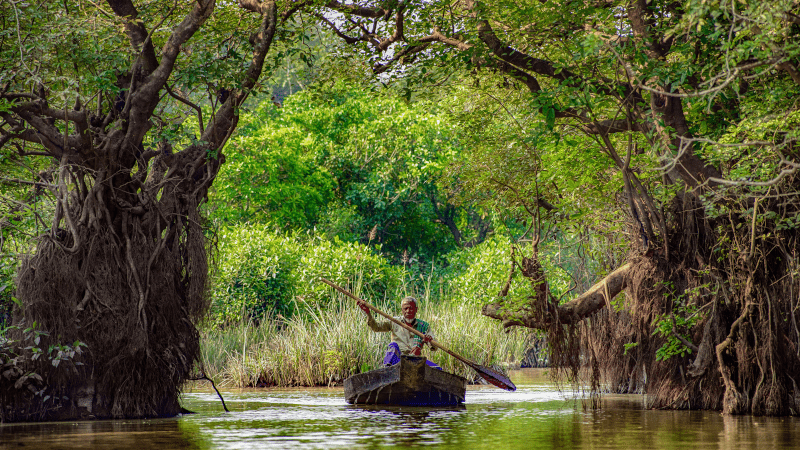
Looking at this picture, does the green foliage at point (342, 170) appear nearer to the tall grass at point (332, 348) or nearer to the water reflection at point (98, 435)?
the tall grass at point (332, 348)

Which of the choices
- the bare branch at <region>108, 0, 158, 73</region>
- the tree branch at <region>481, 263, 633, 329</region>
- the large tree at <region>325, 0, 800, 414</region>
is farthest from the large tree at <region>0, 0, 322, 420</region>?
the tree branch at <region>481, 263, 633, 329</region>

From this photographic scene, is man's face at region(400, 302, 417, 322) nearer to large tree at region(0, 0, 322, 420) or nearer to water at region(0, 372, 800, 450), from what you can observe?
water at region(0, 372, 800, 450)

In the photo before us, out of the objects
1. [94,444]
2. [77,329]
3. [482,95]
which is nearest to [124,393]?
[77,329]

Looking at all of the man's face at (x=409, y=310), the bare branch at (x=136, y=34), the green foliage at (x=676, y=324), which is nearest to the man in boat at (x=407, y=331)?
the man's face at (x=409, y=310)

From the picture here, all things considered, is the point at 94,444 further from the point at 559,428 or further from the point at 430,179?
the point at 430,179

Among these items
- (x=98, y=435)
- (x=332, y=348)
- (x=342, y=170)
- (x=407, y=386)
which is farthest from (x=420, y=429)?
(x=342, y=170)

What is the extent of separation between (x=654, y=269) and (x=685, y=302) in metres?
0.63

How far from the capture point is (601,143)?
540 inches

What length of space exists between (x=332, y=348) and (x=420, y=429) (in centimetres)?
860

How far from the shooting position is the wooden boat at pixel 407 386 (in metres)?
14.3

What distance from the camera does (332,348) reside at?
1916cm

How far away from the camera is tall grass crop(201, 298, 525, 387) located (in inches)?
754

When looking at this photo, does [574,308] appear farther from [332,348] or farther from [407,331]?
[332,348]

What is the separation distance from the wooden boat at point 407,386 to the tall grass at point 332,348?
11.1 ft
